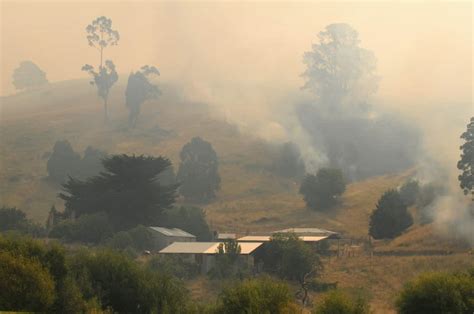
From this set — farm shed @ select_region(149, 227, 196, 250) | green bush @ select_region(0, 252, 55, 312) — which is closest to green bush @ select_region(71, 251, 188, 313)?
green bush @ select_region(0, 252, 55, 312)

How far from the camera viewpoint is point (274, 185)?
14550 cm

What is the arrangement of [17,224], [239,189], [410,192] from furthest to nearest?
[239,189], [410,192], [17,224]

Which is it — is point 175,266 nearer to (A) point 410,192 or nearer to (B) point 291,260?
(B) point 291,260

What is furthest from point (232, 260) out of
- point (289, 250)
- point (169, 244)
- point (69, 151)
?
point (69, 151)

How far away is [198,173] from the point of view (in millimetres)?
141625

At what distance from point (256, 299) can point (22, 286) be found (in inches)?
598

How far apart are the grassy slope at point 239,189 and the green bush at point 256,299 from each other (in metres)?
20.0

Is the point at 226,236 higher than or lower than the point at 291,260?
higher

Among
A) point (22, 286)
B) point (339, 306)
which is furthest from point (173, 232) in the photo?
point (339, 306)

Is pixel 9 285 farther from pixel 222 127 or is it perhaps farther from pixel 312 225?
pixel 222 127

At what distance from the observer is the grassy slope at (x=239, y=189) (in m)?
80.9

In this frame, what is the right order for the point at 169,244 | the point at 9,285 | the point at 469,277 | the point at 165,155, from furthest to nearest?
1. the point at 165,155
2. the point at 169,244
3. the point at 469,277
4. the point at 9,285

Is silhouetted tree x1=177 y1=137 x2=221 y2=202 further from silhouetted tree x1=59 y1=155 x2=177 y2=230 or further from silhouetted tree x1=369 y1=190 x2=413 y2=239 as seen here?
silhouetted tree x1=369 y1=190 x2=413 y2=239

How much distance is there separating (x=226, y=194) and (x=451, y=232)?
56848 mm
